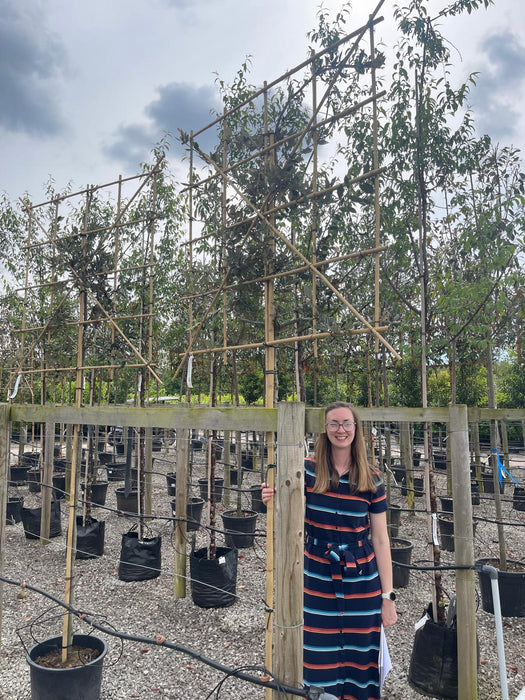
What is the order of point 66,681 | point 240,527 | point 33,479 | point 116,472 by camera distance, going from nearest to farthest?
point 66,681 < point 240,527 < point 33,479 < point 116,472

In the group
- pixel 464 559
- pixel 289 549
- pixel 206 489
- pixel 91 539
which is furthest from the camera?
pixel 206 489

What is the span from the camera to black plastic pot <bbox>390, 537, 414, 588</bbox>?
5164 mm

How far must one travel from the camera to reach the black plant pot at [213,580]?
15.3 feet

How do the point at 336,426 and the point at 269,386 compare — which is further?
the point at 269,386

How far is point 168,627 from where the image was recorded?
4289 millimetres

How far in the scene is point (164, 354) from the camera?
12805 millimetres

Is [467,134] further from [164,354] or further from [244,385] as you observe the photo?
[244,385]

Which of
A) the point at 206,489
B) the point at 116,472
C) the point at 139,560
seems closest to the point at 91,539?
the point at 139,560

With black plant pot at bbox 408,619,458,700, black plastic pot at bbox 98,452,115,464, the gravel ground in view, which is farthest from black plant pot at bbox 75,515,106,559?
black plastic pot at bbox 98,452,115,464

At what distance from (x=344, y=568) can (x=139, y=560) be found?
356 centimetres

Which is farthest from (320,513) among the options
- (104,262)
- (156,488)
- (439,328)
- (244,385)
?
(244,385)

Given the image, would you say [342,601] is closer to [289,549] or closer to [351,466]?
[289,549]

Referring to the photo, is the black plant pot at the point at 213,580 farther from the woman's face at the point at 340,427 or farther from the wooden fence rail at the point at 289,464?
the woman's face at the point at 340,427

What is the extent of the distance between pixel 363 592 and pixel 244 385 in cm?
1666
